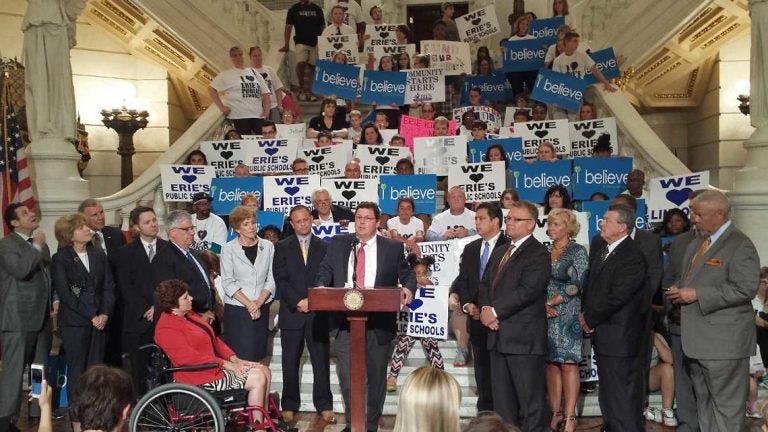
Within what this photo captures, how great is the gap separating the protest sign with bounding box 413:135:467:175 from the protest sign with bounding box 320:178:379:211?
1.19 metres

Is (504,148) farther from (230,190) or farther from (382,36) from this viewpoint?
(382,36)

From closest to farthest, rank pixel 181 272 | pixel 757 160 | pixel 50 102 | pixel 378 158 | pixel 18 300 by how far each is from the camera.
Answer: pixel 18 300
pixel 181 272
pixel 757 160
pixel 50 102
pixel 378 158

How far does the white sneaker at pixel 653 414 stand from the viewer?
790 cm

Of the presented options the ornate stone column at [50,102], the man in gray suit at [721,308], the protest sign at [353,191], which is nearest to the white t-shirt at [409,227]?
the protest sign at [353,191]

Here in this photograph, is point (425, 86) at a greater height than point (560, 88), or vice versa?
point (425, 86)

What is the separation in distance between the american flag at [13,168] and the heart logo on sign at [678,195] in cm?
720

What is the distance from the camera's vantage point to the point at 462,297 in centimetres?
767

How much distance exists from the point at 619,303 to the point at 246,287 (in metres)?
3.24

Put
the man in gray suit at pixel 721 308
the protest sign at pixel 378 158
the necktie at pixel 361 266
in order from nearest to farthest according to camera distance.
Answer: the man in gray suit at pixel 721 308
the necktie at pixel 361 266
the protest sign at pixel 378 158

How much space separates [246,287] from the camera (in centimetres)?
819

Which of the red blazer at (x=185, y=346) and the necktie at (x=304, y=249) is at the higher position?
the necktie at (x=304, y=249)

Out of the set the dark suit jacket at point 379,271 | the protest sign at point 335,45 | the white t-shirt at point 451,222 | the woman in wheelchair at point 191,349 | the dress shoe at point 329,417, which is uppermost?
the protest sign at point 335,45

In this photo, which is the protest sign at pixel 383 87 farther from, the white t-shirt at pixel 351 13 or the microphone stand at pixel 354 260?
the microphone stand at pixel 354 260

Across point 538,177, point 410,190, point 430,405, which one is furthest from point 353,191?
point 430,405
